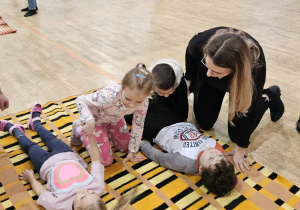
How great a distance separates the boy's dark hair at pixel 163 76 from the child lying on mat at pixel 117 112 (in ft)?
0.45

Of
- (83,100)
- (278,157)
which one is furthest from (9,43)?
(278,157)

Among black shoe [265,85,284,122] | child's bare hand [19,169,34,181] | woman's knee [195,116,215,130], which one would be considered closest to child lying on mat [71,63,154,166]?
child's bare hand [19,169,34,181]

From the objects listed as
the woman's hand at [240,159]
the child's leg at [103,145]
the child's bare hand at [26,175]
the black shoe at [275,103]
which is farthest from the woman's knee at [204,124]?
the child's bare hand at [26,175]

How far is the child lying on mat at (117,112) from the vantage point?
1.46 metres

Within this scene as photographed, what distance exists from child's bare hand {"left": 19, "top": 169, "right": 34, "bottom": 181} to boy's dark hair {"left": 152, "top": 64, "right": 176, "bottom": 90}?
2.68 ft

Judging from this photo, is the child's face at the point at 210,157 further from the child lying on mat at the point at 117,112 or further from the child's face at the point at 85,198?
the child's face at the point at 85,198

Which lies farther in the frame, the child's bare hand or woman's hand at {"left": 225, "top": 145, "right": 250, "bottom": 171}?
woman's hand at {"left": 225, "top": 145, "right": 250, "bottom": 171}

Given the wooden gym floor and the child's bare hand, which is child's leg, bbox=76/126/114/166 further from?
the wooden gym floor

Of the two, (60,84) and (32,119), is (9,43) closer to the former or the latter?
(60,84)

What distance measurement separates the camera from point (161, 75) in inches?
68.4

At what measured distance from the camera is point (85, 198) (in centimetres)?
131

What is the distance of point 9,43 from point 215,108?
8.63 ft

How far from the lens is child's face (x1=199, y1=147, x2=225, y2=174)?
1.59 metres

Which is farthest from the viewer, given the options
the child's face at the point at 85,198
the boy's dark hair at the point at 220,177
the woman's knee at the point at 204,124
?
the woman's knee at the point at 204,124
